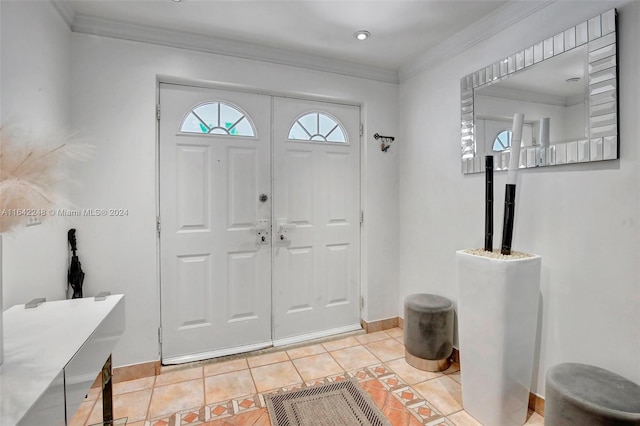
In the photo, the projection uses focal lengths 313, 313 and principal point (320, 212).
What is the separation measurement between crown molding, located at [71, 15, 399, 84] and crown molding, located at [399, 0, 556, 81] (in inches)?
14.4

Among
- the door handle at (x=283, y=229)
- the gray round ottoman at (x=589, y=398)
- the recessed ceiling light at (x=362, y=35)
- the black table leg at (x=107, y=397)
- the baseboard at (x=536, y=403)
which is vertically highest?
the recessed ceiling light at (x=362, y=35)

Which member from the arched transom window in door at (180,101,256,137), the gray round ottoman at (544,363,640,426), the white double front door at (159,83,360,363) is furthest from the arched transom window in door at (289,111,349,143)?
the gray round ottoman at (544,363,640,426)

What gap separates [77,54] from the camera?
6.83 ft

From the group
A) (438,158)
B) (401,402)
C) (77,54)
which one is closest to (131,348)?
(401,402)

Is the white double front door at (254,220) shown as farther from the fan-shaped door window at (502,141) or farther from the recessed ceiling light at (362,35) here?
the fan-shaped door window at (502,141)

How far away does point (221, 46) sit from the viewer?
2.40m

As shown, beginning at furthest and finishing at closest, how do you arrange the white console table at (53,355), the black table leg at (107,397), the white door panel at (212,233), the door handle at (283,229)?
the door handle at (283,229) → the white door panel at (212,233) → the black table leg at (107,397) → the white console table at (53,355)

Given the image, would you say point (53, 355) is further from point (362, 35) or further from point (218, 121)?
point (362, 35)

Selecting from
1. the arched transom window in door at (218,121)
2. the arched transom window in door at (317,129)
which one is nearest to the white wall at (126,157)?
the arched transom window in door at (218,121)

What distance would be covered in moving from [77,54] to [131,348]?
2.04 m

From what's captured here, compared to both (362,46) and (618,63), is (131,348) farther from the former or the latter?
(618,63)

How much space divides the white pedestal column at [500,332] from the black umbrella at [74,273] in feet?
7.95

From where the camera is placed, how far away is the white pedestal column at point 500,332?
1627 mm

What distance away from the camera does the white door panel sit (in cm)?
239
